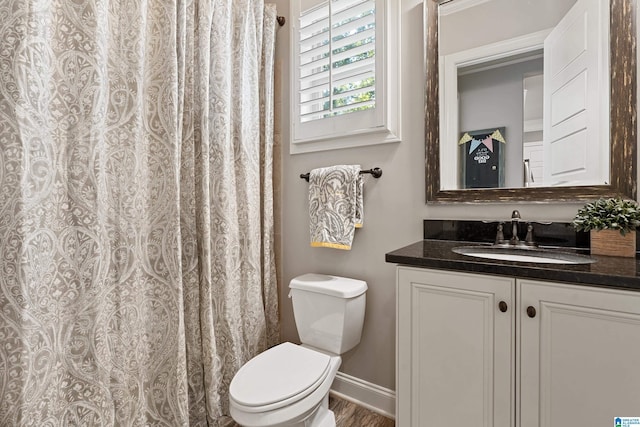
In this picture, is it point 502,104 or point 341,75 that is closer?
point 502,104

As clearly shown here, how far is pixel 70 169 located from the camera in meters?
1.10

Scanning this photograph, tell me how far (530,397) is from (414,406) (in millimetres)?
378

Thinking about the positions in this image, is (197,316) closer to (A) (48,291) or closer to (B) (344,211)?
(A) (48,291)

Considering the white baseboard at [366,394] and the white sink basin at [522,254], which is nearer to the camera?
the white sink basin at [522,254]

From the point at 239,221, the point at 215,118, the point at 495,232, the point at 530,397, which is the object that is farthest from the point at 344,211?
the point at 530,397

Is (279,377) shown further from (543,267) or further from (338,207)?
(543,267)

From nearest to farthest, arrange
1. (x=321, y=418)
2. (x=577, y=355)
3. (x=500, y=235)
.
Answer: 1. (x=577, y=355)
2. (x=500, y=235)
3. (x=321, y=418)

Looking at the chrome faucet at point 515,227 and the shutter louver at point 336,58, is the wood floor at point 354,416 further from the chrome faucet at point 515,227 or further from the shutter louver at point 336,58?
the shutter louver at point 336,58

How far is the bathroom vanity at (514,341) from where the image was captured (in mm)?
819

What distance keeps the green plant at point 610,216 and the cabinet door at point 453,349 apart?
39 cm

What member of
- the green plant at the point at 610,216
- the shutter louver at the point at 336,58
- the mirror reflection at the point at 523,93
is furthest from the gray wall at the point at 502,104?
the shutter louver at the point at 336,58

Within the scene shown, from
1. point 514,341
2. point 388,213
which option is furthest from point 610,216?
point 388,213

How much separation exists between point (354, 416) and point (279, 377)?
25.0 inches

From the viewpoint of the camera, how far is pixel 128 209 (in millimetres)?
1229
